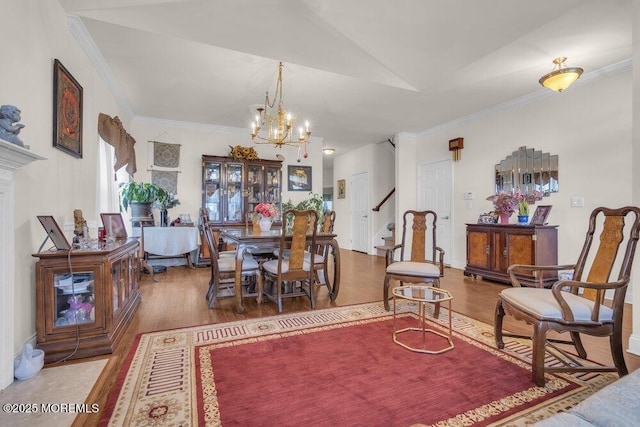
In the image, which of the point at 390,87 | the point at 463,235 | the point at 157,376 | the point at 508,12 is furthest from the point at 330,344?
the point at 463,235

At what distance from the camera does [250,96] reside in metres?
4.37

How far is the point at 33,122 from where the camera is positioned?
202 centimetres

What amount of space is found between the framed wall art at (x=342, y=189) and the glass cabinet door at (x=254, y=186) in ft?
10.8

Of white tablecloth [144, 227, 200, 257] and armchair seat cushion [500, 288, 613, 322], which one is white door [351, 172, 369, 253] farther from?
armchair seat cushion [500, 288, 613, 322]

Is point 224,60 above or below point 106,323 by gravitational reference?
above

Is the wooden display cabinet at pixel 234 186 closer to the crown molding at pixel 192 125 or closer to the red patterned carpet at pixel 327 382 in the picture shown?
the crown molding at pixel 192 125

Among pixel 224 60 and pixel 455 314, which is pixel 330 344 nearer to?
pixel 455 314

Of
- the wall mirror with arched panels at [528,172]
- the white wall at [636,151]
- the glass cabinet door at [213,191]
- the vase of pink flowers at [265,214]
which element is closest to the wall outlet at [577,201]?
the wall mirror with arched panels at [528,172]

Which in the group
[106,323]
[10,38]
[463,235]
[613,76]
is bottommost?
[106,323]

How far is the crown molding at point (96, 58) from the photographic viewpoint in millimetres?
2631

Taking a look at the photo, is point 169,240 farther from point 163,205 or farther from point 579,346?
point 579,346

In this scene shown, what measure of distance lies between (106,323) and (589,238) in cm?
341

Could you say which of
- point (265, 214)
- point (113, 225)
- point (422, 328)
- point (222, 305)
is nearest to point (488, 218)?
point (422, 328)

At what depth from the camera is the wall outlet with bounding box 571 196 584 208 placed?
3773 millimetres
